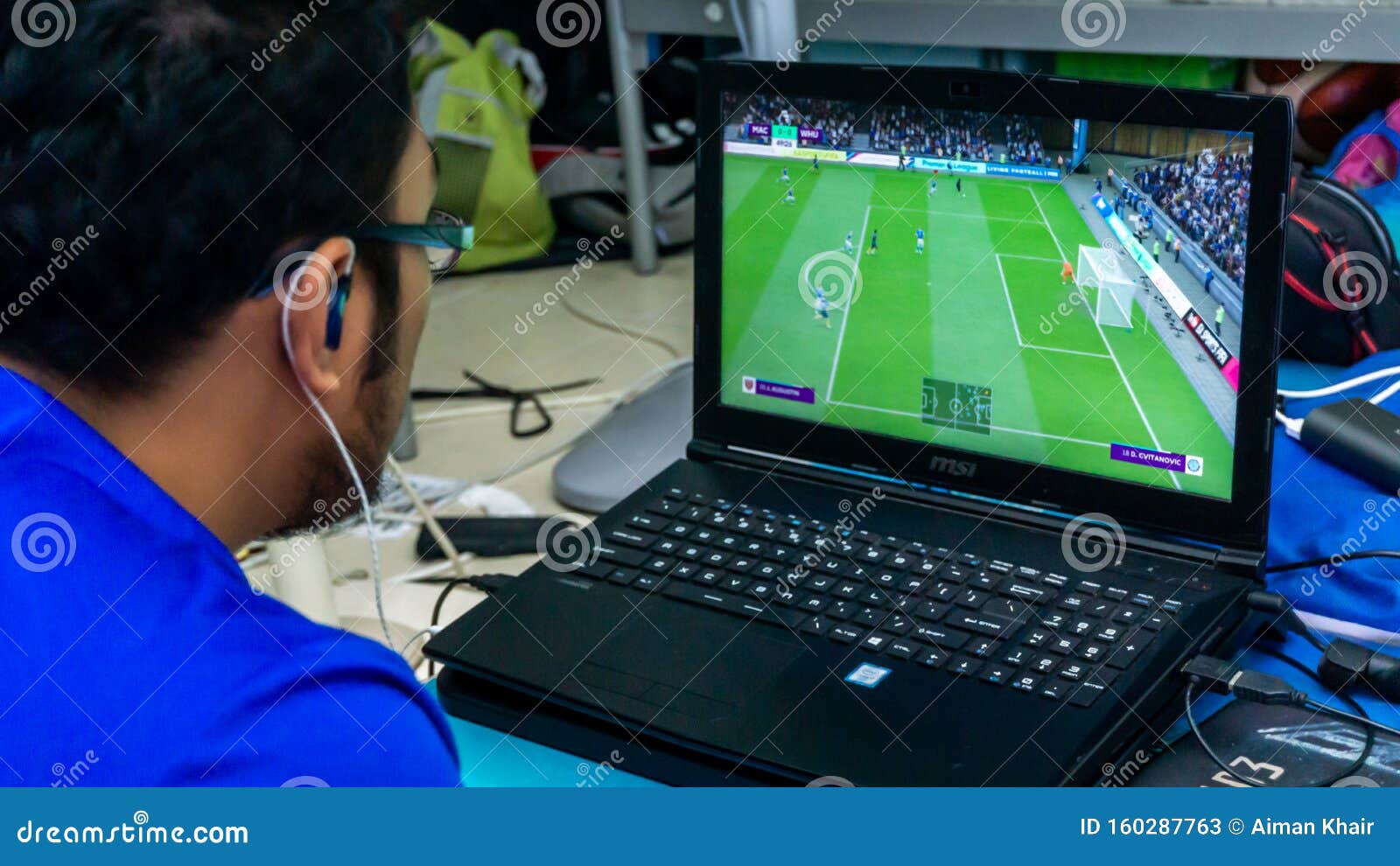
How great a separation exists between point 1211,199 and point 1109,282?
0.26 ft

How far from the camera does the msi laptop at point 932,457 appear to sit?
2.43ft

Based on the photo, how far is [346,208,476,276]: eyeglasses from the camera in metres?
0.65

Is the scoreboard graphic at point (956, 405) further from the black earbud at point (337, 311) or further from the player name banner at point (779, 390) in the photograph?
the black earbud at point (337, 311)

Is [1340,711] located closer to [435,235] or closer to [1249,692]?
[1249,692]

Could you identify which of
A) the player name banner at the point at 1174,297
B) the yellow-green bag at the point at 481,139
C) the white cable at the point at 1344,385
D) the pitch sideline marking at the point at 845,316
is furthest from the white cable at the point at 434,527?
the yellow-green bag at the point at 481,139

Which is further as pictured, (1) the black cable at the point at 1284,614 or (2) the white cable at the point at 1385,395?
(2) the white cable at the point at 1385,395

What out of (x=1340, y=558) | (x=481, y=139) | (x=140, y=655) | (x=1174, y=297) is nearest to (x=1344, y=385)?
(x=1340, y=558)

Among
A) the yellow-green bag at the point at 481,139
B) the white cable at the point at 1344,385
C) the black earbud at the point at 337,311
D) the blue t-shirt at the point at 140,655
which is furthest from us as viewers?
the yellow-green bag at the point at 481,139

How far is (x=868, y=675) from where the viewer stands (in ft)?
2.48

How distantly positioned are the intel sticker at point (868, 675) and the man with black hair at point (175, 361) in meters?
0.23

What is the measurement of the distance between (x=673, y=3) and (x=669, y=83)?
1.00 meters

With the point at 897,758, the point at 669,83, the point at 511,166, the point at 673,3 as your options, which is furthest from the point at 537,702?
the point at 669,83

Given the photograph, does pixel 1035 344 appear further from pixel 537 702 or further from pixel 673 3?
pixel 673 3

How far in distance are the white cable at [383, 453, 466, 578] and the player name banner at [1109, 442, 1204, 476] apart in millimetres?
513
